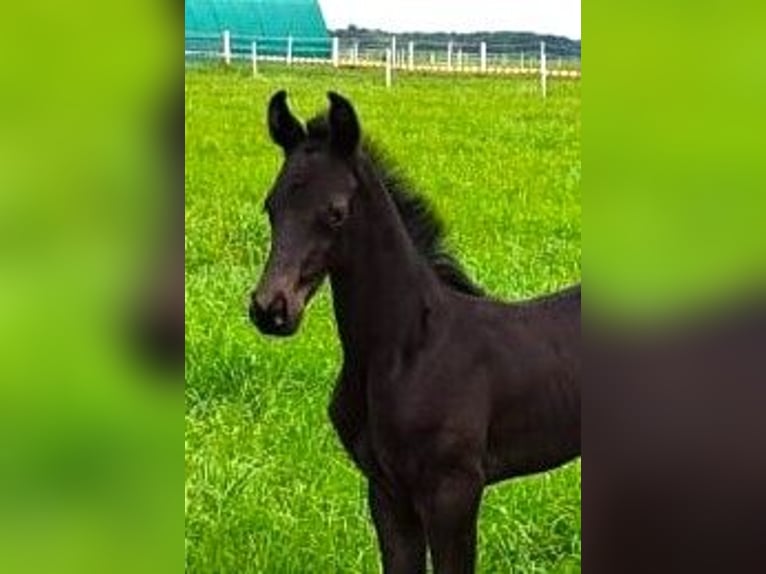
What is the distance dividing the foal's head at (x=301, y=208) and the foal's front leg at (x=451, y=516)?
0.70 ft

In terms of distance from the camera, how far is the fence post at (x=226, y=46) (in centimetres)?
103

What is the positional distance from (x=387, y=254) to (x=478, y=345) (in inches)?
4.8

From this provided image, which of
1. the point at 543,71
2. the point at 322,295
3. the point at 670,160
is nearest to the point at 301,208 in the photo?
the point at 322,295

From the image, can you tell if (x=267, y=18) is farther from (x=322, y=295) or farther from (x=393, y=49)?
(x=322, y=295)

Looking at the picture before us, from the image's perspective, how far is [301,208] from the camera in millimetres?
987

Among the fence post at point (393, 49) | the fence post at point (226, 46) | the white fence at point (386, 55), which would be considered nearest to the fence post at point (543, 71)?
the white fence at point (386, 55)

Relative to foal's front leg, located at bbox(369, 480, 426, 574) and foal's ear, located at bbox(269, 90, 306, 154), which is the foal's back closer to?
foal's front leg, located at bbox(369, 480, 426, 574)

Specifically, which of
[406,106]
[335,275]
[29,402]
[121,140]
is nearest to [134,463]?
[29,402]

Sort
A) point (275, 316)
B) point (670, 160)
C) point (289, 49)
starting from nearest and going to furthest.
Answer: point (670, 160) → point (275, 316) → point (289, 49)

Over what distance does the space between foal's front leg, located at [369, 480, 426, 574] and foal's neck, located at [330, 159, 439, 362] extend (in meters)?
0.13

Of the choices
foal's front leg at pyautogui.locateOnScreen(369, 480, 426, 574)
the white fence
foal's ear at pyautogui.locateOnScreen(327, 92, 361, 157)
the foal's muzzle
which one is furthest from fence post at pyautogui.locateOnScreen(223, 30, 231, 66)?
foal's front leg at pyautogui.locateOnScreen(369, 480, 426, 574)

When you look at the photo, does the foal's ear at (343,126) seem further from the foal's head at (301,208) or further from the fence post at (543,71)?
the fence post at (543,71)

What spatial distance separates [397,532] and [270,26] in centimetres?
49

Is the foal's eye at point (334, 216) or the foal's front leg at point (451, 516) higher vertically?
the foal's eye at point (334, 216)
